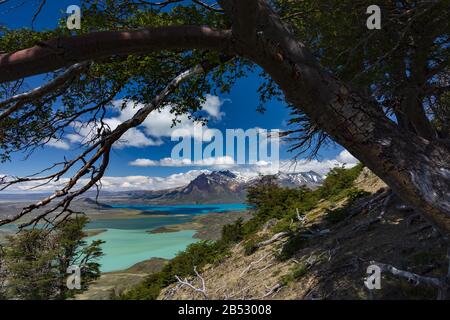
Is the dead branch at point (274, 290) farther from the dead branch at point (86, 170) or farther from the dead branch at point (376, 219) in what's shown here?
the dead branch at point (86, 170)

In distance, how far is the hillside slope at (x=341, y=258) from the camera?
5648 mm

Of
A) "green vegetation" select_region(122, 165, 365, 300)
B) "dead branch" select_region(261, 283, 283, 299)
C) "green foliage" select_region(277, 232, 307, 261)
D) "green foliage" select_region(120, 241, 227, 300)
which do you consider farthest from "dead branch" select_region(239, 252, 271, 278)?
"green foliage" select_region(120, 241, 227, 300)

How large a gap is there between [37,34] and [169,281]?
13807 millimetres

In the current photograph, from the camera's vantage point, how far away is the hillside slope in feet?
18.5

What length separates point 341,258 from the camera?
7480mm

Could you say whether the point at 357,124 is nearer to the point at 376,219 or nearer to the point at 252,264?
the point at 376,219

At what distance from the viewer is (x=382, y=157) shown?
9.37 ft

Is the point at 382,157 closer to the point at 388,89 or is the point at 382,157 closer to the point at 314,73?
the point at 314,73

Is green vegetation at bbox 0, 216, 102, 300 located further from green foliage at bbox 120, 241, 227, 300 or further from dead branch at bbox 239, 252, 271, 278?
dead branch at bbox 239, 252, 271, 278

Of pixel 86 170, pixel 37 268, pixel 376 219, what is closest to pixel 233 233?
pixel 376 219

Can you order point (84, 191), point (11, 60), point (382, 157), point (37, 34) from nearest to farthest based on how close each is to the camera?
point (11, 60)
point (382, 157)
point (84, 191)
point (37, 34)

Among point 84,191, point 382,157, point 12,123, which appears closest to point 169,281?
point 12,123

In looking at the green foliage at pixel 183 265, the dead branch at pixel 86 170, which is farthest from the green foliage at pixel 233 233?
the dead branch at pixel 86 170
